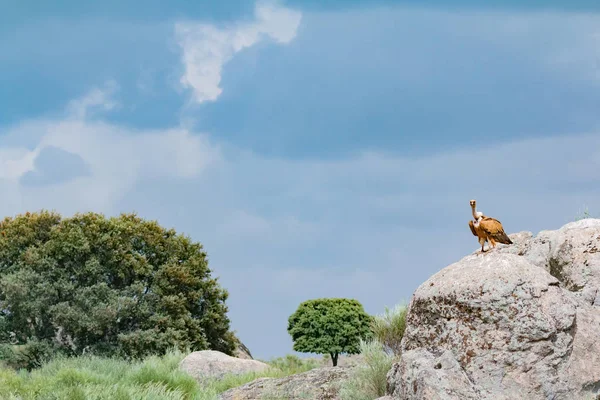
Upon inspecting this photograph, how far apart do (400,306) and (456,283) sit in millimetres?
5331

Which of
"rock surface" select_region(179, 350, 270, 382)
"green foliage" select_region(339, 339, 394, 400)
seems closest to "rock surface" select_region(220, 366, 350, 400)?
"green foliage" select_region(339, 339, 394, 400)

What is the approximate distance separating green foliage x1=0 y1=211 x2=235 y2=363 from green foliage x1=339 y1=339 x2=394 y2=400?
14657mm

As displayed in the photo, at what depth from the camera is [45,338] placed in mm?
25938

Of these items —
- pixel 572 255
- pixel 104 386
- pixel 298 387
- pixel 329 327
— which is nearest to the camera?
pixel 104 386

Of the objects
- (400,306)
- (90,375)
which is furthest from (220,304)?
(90,375)

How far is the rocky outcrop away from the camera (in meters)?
8.12

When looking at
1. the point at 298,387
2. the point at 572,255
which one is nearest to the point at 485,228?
the point at 572,255

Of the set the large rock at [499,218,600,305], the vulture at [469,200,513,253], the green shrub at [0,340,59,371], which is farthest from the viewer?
the green shrub at [0,340,59,371]

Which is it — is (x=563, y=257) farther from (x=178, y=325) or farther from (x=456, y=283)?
(x=178, y=325)

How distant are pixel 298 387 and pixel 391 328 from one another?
89.4 inches

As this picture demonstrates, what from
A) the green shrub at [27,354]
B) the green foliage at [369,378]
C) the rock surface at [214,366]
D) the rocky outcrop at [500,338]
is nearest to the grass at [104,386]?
the green foliage at [369,378]

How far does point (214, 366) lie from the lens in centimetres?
1869

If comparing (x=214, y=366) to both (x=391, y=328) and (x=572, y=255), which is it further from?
(x=572, y=255)

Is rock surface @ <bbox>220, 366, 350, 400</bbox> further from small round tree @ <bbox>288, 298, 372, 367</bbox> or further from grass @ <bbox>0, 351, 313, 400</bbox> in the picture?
small round tree @ <bbox>288, 298, 372, 367</bbox>
